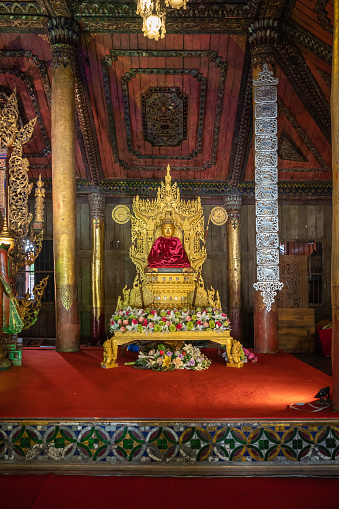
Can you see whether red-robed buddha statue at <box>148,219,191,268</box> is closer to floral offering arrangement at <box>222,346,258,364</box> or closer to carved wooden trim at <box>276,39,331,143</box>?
floral offering arrangement at <box>222,346,258,364</box>

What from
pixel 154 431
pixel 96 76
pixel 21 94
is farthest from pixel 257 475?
pixel 21 94

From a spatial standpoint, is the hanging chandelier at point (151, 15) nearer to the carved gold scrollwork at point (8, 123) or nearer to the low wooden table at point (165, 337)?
the carved gold scrollwork at point (8, 123)

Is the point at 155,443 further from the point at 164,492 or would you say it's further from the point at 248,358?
the point at 248,358

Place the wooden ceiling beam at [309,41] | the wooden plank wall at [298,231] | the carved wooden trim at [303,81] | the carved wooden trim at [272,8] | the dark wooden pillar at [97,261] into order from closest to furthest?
the carved wooden trim at [272,8], the wooden ceiling beam at [309,41], the carved wooden trim at [303,81], the dark wooden pillar at [97,261], the wooden plank wall at [298,231]

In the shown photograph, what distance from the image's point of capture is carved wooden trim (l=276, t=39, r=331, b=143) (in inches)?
329

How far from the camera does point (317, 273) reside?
42.5ft

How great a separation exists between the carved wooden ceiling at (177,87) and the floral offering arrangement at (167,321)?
5.13 m

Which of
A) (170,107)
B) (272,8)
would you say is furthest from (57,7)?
(272,8)

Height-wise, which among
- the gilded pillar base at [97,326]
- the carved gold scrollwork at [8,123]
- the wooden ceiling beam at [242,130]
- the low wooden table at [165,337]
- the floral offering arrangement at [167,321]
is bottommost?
the gilded pillar base at [97,326]

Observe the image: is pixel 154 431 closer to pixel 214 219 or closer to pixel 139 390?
pixel 139 390

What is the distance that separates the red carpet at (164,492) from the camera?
3.27 m

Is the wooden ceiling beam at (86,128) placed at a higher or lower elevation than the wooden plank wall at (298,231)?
higher

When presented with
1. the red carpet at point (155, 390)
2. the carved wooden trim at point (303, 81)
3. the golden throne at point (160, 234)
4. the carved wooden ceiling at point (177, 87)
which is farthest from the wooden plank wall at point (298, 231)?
the red carpet at point (155, 390)

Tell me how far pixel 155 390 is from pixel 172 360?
1.38m
